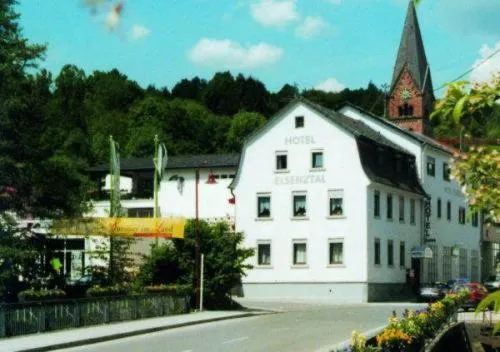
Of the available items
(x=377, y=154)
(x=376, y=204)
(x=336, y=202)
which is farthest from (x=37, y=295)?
(x=377, y=154)

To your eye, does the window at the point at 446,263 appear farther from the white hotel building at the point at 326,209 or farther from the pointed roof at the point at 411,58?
the pointed roof at the point at 411,58

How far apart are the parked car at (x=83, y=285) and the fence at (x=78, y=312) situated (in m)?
3.17

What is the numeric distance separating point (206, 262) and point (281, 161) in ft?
72.9

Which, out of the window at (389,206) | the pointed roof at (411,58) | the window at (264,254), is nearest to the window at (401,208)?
the window at (389,206)

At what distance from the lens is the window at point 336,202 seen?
60938 millimetres

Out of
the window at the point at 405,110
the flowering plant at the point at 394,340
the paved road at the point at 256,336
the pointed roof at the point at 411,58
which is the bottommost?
the paved road at the point at 256,336

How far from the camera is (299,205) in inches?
2456

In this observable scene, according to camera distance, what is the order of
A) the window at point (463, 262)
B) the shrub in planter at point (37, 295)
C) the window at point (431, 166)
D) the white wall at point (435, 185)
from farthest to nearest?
the window at point (463, 262) → the window at point (431, 166) → the white wall at point (435, 185) → the shrub in planter at point (37, 295)

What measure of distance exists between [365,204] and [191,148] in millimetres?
57241

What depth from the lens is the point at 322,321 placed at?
1420 inches

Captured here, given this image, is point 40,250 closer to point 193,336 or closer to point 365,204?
point 193,336

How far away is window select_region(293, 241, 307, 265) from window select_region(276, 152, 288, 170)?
514 cm

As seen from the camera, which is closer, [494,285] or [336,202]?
[494,285]

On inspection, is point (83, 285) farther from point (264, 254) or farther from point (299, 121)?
point (299, 121)
